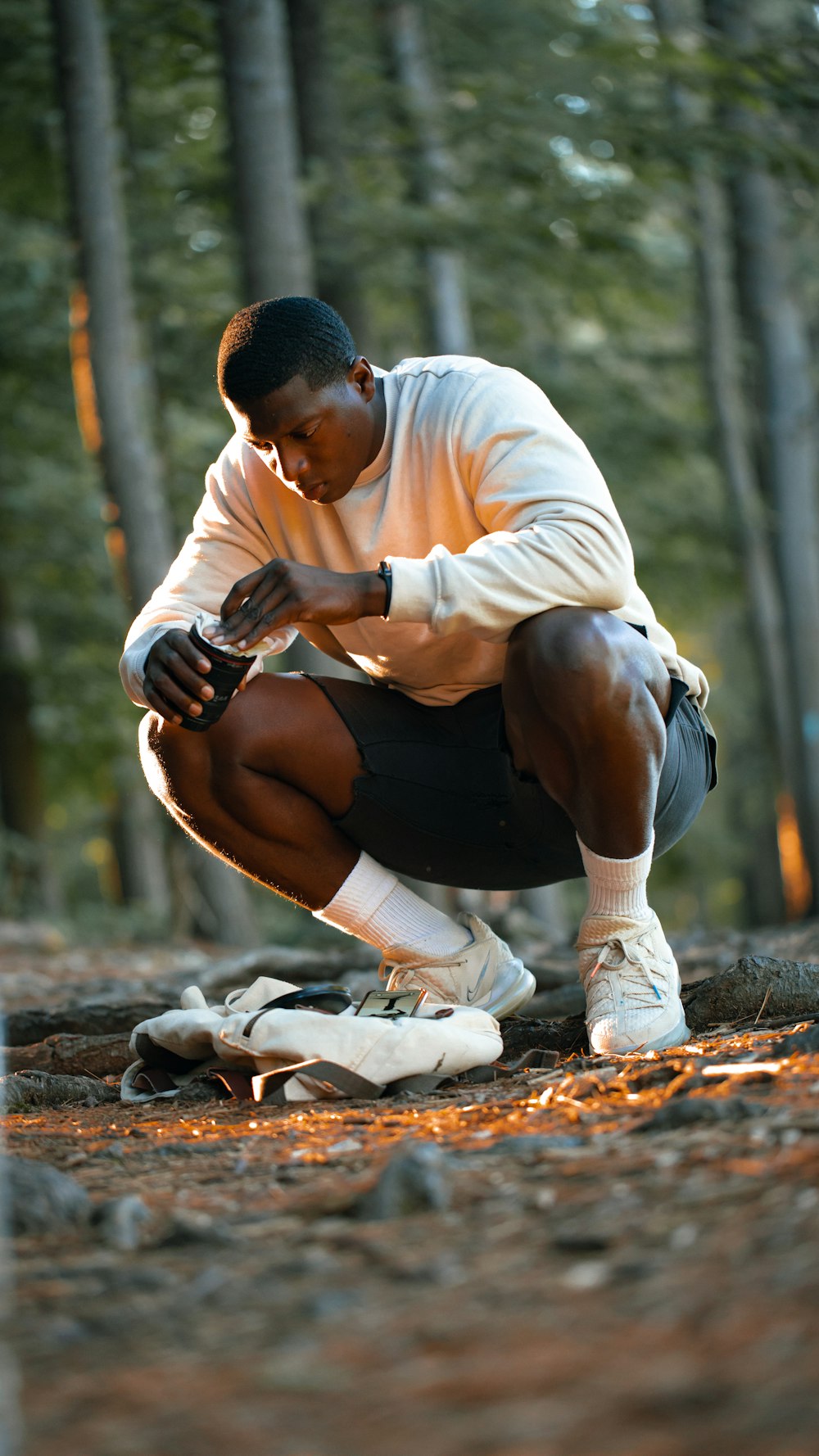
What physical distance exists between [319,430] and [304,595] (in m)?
0.46

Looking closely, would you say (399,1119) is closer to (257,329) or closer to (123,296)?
(257,329)

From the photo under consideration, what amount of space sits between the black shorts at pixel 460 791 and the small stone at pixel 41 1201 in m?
1.57

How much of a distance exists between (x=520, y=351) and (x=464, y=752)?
36.3 ft

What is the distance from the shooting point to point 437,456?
3.14 meters

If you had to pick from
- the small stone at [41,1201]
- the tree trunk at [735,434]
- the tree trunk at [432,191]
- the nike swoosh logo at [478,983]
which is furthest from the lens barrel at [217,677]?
the tree trunk at [735,434]

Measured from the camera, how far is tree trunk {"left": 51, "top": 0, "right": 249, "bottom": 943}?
8.27 meters

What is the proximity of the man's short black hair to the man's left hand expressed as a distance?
0.42 metres

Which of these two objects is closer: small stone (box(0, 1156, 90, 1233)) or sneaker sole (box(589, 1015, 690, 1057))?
small stone (box(0, 1156, 90, 1233))

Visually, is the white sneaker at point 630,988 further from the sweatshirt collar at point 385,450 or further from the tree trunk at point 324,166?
the tree trunk at point 324,166

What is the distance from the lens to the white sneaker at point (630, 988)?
2.80 meters

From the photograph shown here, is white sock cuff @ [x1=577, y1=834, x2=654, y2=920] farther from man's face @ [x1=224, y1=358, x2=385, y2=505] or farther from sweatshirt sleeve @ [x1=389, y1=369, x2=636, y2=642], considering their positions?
man's face @ [x1=224, y1=358, x2=385, y2=505]

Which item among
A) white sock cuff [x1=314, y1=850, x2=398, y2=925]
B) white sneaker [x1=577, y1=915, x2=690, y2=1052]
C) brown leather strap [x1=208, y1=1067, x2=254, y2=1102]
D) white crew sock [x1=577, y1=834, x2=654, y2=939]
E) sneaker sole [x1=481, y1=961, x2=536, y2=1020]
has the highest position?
Answer: white crew sock [x1=577, y1=834, x2=654, y2=939]

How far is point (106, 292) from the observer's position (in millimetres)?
8305

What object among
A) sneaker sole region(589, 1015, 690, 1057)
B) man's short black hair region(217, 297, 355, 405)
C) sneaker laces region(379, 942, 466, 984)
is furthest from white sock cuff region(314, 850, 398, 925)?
man's short black hair region(217, 297, 355, 405)
